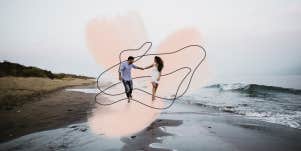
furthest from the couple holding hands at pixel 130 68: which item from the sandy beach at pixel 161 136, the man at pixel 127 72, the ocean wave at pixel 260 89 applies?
the ocean wave at pixel 260 89

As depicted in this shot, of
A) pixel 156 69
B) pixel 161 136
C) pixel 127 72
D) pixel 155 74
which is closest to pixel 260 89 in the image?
pixel 155 74

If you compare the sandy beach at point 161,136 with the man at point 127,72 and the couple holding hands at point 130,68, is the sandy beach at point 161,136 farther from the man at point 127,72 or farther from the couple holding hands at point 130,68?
the man at point 127,72

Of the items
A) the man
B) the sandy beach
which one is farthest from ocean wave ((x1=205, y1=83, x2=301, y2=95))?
the man

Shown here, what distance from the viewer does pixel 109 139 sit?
6289 mm

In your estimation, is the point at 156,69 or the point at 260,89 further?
the point at 260,89

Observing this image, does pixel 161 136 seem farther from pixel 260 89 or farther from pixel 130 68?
pixel 260 89

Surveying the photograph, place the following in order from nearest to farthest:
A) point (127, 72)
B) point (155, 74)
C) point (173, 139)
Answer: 1. point (173, 139)
2. point (155, 74)
3. point (127, 72)

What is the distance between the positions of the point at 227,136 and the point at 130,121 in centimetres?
342

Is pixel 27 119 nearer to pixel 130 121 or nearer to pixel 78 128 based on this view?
pixel 78 128

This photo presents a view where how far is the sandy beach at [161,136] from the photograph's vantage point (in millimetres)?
5797

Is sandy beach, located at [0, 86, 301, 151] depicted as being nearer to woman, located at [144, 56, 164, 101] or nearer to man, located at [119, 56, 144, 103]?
woman, located at [144, 56, 164, 101]

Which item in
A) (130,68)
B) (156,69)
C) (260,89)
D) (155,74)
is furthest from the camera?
(260,89)

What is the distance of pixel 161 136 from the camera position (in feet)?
21.7

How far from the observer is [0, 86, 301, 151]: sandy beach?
580 cm
